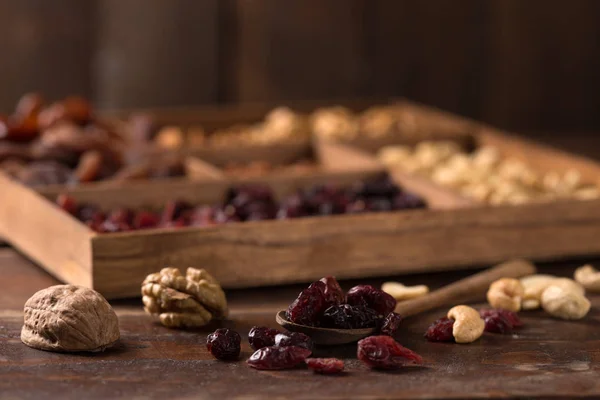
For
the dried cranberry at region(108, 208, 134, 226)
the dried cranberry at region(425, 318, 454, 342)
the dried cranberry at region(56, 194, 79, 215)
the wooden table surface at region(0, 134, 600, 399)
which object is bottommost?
the wooden table surface at region(0, 134, 600, 399)

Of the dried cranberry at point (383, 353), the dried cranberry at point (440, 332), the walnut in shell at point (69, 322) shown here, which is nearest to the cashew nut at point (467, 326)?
the dried cranberry at point (440, 332)

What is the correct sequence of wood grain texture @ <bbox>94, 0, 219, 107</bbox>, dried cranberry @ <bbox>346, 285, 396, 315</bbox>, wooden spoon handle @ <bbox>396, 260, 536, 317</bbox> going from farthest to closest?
wood grain texture @ <bbox>94, 0, 219, 107</bbox> < wooden spoon handle @ <bbox>396, 260, 536, 317</bbox> < dried cranberry @ <bbox>346, 285, 396, 315</bbox>

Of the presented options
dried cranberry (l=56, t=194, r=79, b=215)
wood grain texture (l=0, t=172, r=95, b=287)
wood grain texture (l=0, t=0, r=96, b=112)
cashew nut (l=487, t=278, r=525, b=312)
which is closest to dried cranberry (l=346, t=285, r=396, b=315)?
cashew nut (l=487, t=278, r=525, b=312)

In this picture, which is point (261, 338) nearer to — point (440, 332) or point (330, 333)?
point (330, 333)

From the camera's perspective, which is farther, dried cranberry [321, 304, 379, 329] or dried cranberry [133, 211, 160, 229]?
dried cranberry [133, 211, 160, 229]

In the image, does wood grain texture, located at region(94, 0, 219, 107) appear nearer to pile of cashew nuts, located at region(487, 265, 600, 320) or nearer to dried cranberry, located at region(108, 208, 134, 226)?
dried cranberry, located at region(108, 208, 134, 226)

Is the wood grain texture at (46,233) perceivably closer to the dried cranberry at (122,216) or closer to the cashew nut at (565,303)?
the dried cranberry at (122,216)

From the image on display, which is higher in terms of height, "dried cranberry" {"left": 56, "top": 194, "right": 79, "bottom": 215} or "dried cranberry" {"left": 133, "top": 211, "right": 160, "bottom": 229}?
"dried cranberry" {"left": 56, "top": 194, "right": 79, "bottom": 215}

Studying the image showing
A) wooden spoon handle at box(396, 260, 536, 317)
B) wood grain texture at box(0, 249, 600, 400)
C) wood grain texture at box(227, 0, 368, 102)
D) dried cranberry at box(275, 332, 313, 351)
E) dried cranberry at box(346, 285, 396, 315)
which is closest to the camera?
wood grain texture at box(0, 249, 600, 400)
